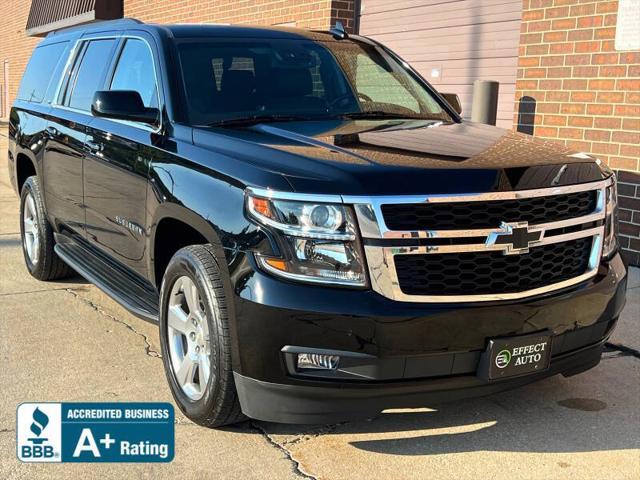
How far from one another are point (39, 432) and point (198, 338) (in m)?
0.87

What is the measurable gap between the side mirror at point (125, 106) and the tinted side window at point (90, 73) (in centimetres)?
100

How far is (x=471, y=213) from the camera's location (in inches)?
118

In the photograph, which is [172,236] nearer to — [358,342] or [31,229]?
[358,342]

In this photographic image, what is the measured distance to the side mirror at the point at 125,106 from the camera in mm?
4023

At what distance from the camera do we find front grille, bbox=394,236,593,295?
2.96 metres

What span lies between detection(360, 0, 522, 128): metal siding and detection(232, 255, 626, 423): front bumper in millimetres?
5470

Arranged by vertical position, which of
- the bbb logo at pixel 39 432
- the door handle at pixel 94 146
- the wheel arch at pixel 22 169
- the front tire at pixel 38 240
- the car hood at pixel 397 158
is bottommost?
the bbb logo at pixel 39 432

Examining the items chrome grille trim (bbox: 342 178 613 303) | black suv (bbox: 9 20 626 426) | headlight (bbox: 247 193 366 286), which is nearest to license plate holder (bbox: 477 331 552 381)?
black suv (bbox: 9 20 626 426)

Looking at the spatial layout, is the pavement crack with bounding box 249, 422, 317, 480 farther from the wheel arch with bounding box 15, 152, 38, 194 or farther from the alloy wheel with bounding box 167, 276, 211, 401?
the wheel arch with bounding box 15, 152, 38, 194

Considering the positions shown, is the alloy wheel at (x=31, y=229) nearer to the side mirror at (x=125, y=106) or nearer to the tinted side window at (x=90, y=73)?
the tinted side window at (x=90, y=73)

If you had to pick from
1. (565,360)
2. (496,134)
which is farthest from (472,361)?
(496,134)

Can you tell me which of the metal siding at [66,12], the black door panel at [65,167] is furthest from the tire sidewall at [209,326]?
the metal siding at [66,12]

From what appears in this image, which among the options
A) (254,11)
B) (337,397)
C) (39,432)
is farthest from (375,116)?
(254,11)

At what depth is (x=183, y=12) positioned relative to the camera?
14.6 metres
